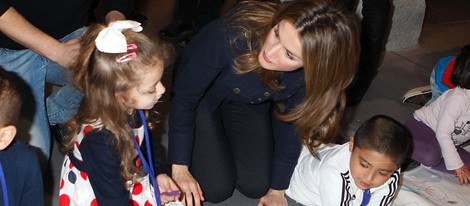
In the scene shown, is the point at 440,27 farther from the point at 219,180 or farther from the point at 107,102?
the point at 107,102

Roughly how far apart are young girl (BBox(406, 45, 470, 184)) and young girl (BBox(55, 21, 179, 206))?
128 centimetres

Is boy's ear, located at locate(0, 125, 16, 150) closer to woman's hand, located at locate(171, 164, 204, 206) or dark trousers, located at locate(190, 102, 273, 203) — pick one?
woman's hand, located at locate(171, 164, 204, 206)

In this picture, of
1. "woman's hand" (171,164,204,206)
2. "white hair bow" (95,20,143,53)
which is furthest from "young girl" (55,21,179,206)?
"woman's hand" (171,164,204,206)

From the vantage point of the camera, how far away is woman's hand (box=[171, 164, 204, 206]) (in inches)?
76.5

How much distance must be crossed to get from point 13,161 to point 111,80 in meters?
0.32

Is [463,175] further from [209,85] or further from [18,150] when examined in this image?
[18,150]

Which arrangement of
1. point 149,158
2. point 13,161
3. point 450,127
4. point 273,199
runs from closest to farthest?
point 13,161 < point 149,158 < point 273,199 < point 450,127

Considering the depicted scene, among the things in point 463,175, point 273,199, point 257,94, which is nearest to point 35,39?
point 257,94

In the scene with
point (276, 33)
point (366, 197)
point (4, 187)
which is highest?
point (276, 33)

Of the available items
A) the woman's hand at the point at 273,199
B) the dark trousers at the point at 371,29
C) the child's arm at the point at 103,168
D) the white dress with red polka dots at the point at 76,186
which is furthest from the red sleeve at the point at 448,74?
the child's arm at the point at 103,168

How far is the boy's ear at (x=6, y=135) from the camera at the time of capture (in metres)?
1.32

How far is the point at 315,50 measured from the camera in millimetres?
1611

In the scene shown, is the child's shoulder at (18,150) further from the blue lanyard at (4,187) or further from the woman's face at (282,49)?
the woman's face at (282,49)

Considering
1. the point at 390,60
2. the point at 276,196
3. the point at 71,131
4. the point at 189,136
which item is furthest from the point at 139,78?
the point at 390,60
